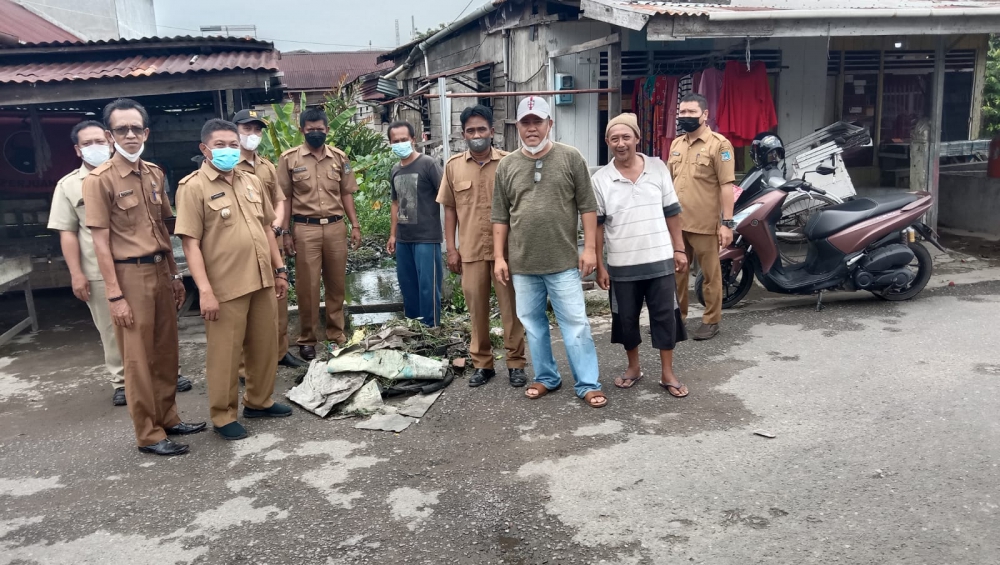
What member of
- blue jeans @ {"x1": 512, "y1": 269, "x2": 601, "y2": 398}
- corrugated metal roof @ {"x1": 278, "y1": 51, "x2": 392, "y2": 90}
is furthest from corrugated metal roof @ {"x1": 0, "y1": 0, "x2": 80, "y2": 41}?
corrugated metal roof @ {"x1": 278, "y1": 51, "x2": 392, "y2": 90}

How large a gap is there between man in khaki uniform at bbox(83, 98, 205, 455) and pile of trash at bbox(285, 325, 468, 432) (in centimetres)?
92

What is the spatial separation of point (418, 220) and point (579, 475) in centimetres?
300

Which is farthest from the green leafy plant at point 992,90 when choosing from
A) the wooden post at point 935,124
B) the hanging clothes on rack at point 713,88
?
the hanging clothes on rack at point 713,88

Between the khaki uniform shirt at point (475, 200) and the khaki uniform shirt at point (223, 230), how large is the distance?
1383mm

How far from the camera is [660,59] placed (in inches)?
380

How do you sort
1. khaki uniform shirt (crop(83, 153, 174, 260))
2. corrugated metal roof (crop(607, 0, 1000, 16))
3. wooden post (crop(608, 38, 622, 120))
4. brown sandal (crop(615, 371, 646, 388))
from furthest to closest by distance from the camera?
wooden post (crop(608, 38, 622, 120))
corrugated metal roof (crop(607, 0, 1000, 16))
brown sandal (crop(615, 371, 646, 388))
khaki uniform shirt (crop(83, 153, 174, 260))

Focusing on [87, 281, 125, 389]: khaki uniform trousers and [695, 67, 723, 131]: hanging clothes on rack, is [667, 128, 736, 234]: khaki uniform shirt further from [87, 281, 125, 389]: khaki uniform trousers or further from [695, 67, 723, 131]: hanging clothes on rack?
[87, 281, 125, 389]: khaki uniform trousers

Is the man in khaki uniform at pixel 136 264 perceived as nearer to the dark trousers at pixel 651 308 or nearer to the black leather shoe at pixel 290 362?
the black leather shoe at pixel 290 362

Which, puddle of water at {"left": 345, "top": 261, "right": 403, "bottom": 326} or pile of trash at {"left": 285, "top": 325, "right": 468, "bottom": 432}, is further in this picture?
puddle of water at {"left": 345, "top": 261, "right": 403, "bottom": 326}

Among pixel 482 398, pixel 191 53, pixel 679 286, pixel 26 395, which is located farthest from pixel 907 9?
pixel 26 395

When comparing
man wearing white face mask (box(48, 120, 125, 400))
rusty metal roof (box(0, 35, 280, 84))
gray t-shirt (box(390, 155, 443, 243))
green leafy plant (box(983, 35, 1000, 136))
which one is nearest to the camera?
man wearing white face mask (box(48, 120, 125, 400))

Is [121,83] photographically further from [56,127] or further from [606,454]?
[606,454]

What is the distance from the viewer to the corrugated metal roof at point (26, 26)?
1098 centimetres

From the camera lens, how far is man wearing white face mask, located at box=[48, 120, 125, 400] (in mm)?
4707
